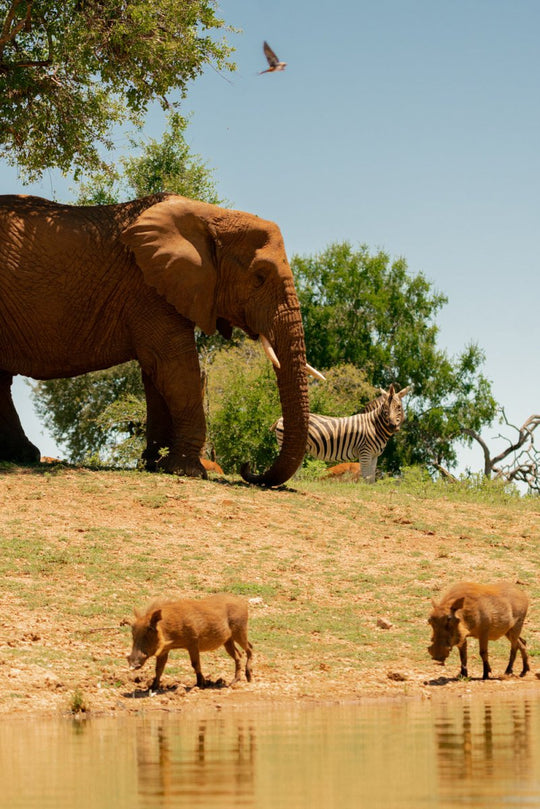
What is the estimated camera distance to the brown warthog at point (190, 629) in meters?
9.60

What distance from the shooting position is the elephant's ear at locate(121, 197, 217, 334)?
59.1 feet

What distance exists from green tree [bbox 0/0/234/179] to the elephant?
9.87ft

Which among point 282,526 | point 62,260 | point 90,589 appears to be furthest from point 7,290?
point 90,589

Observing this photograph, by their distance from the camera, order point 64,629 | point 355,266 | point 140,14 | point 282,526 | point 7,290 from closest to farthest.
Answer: point 64,629
point 282,526
point 7,290
point 140,14
point 355,266

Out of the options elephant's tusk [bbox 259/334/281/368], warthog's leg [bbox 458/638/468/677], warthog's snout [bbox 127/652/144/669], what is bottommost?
warthog's leg [bbox 458/638/468/677]

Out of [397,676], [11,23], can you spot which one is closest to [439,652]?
[397,676]

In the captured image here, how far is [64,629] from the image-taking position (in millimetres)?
11539

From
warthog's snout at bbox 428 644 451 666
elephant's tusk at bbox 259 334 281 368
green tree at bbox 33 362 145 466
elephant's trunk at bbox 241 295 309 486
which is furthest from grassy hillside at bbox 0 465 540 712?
green tree at bbox 33 362 145 466

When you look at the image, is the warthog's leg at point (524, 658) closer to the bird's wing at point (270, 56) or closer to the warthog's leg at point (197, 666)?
the warthog's leg at point (197, 666)

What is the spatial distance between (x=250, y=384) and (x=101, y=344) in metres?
11.3

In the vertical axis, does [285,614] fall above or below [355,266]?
below

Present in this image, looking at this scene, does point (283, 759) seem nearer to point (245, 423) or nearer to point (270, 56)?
point (270, 56)

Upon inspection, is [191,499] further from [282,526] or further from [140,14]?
[140,14]

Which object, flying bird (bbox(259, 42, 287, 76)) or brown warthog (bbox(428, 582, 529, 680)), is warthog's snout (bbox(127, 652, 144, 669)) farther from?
flying bird (bbox(259, 42, 287, 76))
